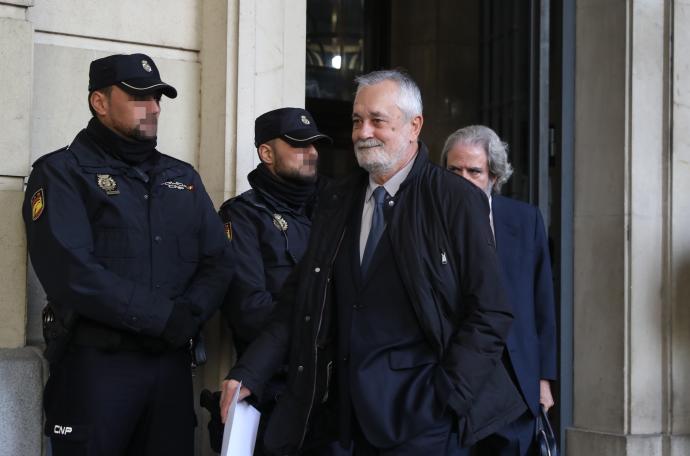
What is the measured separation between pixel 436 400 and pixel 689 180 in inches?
156

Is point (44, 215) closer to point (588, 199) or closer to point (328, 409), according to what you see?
point (328, 409)

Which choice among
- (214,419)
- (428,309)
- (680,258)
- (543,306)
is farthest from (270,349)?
(680,258)

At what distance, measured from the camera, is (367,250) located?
402cm

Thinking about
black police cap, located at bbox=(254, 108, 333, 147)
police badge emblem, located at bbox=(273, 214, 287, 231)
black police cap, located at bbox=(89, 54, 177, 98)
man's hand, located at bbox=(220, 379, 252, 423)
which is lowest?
man's hand, located at bbox=(220, 379, 252, 423)

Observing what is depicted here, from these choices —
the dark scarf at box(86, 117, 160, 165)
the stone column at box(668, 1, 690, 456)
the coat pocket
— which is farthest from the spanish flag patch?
the stone column at box(668, 1, 690, 456)

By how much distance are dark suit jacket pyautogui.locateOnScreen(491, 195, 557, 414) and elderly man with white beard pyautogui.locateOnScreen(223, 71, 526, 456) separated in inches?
35.7

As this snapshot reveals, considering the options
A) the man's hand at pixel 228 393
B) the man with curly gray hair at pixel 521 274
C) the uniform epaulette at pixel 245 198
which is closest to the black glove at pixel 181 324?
the man's hand at pixel 228 393

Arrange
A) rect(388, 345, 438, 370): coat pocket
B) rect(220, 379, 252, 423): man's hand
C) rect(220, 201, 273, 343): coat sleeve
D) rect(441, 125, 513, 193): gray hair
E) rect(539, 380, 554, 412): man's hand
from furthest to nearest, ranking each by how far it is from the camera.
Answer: rect(441, 125, 513, 193): gray hair
rect(539, 380, 554, 412): man's hand
rect(220, 201, 273, 343): coat sleeve
rect(220, 379, 252, 423): man's hand
rect(388, 345, 438, 370): coat pocket

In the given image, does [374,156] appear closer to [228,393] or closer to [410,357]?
[410,357]

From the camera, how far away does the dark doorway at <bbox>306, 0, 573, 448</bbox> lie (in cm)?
733

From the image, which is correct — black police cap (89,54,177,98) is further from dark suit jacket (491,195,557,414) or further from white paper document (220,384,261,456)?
dark suit jacket (491,195,557,414)

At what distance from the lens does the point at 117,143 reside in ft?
15.2

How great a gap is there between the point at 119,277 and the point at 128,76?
2.79ft

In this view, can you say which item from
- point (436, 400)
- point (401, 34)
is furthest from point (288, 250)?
point (401, 34)
